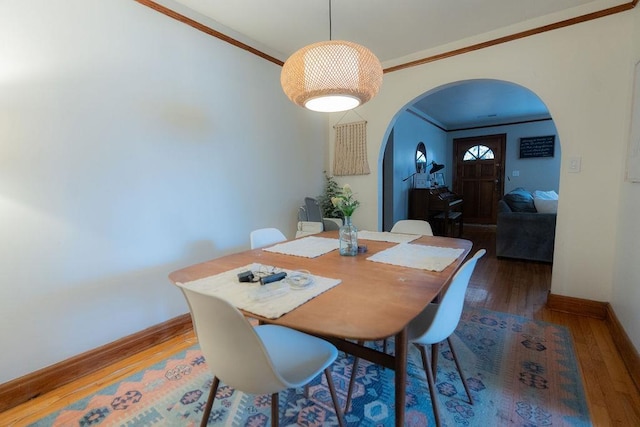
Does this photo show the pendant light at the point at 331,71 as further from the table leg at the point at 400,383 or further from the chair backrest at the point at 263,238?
the table leg at the point at 400,383

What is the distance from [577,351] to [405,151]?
3.71 m

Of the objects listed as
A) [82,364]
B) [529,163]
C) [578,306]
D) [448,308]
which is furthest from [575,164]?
[529,163]

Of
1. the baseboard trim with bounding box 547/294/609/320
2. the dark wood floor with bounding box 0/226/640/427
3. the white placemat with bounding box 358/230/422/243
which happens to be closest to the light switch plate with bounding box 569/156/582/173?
the baseboard trim with bounding box 547/294/609/320

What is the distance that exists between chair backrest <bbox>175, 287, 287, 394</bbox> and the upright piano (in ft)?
14.9

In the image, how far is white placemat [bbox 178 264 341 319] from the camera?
3.04 ft

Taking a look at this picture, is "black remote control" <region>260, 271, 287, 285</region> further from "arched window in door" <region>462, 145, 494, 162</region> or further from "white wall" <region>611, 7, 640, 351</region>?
"arched window in door" <region>462, 145, 494, 162</region>

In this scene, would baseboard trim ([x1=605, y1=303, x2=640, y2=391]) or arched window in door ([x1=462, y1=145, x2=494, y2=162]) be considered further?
arched window in door ([x1=462, y1=145, x2=494, y2=162])

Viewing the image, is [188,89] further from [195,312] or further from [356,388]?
[356,388]

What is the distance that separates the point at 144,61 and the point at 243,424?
2230mm

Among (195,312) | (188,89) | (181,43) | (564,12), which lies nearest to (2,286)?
(195,312)

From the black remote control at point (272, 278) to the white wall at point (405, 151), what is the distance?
381 centimetres

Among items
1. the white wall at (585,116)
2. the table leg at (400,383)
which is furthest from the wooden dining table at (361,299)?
the white wall at (585,116)

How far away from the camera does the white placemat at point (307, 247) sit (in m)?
1.66

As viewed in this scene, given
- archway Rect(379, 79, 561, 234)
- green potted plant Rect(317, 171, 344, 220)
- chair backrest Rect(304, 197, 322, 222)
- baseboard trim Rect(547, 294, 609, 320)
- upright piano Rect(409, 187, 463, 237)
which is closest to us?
baseboard trim Rect(547, 294, 609, 320)
